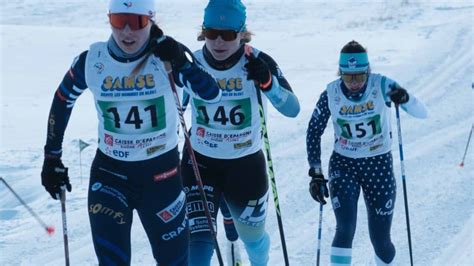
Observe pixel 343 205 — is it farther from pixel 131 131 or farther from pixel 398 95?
pixel 131 131

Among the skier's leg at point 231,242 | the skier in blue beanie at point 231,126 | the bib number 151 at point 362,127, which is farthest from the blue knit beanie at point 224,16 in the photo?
the skier's leg at point 231,242

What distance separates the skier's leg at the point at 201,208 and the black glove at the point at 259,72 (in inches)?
31.4

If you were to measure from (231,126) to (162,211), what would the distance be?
0.98 meters

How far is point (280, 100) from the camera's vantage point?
5.11m

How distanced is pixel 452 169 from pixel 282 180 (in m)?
2.27

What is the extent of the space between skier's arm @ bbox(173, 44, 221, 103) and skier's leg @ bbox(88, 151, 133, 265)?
0.65m

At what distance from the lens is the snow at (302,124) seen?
7358mm

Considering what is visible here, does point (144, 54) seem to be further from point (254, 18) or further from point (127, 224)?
point (254, 18)

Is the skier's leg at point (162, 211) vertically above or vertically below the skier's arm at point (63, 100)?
below

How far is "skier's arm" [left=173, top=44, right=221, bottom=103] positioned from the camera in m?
4.43

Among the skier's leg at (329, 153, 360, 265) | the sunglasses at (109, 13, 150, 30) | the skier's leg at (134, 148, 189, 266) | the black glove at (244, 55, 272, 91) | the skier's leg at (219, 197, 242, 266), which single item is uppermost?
the sunglasses at (109, 13, 150, 30)

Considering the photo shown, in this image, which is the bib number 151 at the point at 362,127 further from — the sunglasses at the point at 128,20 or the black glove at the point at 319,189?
the sunglasses at the point at 128,20

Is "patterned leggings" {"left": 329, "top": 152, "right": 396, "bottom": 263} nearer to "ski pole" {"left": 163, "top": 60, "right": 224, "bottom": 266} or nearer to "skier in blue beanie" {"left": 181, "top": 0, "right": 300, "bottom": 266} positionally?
"skier in blue beanie" {"left": 181, "top": 0, "right": 300, "bottom": 266}

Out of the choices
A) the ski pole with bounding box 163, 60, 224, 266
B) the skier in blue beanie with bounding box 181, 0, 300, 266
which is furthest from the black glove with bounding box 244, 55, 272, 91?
the ski pole with bounding box 163, 60, 224, 266
